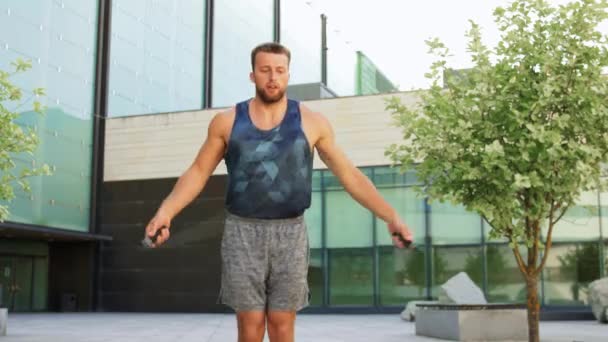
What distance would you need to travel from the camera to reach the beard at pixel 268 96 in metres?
3.75

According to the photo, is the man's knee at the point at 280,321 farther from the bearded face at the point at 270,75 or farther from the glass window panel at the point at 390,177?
the glass window panel at the point at 390,177

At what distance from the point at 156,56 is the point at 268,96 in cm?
2886

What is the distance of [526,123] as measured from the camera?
412 inches

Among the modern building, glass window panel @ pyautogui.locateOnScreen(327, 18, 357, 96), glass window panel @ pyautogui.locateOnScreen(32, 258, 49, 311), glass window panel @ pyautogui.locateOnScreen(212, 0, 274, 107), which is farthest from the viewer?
glass window panel @ pyautogui.locateOnScreen(327, 18, 357, 96)

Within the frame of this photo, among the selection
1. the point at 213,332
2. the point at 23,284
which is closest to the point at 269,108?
the point at 213,332

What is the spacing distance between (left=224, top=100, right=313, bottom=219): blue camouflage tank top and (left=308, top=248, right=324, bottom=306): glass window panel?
23.4 m

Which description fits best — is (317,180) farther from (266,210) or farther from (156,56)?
(266,210)

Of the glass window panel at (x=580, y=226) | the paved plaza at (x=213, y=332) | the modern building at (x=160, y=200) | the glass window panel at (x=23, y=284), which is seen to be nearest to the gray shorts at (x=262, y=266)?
the paved plaza at (x=213, y=332)

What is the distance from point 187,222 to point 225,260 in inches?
1008

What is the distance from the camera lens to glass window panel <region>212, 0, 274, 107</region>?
35.1m

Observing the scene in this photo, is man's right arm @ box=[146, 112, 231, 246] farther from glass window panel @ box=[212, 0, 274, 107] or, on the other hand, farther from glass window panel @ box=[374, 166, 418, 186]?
glass window panel @ box=[212, 0, 274, 107]

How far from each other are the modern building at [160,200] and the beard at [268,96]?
20045mm

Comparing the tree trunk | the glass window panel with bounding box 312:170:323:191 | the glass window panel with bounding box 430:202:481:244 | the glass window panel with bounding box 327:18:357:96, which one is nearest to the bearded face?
the tree trunk

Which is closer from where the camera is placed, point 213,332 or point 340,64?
point 213,332
